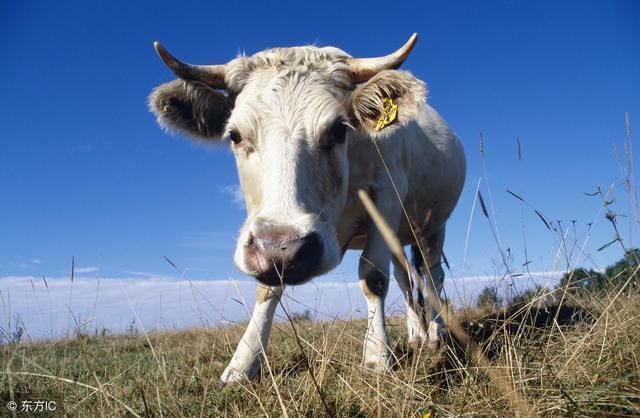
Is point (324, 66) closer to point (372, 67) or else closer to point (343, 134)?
point (372, 67)

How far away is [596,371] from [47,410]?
2.74 m

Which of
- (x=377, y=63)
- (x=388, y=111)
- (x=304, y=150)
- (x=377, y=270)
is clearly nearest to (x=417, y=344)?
(x=377, y=270)

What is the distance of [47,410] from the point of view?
262 centimetres

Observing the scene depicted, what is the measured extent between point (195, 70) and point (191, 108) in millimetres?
411

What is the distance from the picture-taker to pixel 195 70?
4.53m

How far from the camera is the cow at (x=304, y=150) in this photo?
2.98m

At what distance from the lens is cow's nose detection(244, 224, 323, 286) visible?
2.76 m

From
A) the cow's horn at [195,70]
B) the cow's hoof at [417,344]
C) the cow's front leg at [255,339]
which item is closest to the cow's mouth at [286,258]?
the cow's hoof at [417,344]

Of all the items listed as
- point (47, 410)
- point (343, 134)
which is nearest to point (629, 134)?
point (343, 134)

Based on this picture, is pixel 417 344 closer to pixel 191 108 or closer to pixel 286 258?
pixel 286 258

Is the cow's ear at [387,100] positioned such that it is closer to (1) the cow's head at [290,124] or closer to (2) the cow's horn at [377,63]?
(1) the cow's head at [290,124]

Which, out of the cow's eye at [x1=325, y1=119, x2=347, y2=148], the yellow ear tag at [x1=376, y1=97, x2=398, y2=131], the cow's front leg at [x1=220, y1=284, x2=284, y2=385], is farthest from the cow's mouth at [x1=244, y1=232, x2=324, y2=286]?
the yellow ear tag at [x1=376, y1=97, x2=398, y2=131]

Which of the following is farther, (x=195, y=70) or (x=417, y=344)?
(x=195, y=70)

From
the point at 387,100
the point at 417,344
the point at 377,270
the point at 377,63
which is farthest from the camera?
the point at 377,63
